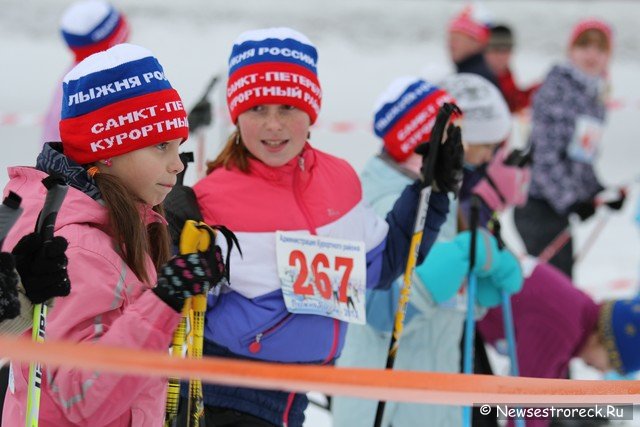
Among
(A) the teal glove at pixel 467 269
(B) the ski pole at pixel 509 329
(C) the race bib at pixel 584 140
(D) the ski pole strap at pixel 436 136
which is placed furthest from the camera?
(C) the race bib at pixel 584 140

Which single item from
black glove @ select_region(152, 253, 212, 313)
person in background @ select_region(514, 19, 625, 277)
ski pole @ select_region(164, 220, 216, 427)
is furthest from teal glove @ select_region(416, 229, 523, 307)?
person in background @ select_region(514, 19, 625, 277)

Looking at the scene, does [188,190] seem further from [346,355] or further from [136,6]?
[136,6]

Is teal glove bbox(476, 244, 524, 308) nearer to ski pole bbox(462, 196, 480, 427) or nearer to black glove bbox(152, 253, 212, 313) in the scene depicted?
ski pole bbox(462, 196, 480, 427)

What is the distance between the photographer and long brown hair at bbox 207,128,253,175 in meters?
3.28

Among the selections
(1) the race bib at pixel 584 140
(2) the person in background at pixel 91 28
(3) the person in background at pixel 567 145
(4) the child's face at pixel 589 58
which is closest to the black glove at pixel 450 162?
(2) the person in background at pixel 91 28

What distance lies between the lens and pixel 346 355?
4.03 meters

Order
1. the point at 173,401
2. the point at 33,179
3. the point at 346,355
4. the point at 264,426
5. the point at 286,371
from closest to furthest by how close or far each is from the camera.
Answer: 1. the point at 286,371
2. the point at 33,179
3. the point at 173,401
4. the point at 264,426
5. the point at 346,355

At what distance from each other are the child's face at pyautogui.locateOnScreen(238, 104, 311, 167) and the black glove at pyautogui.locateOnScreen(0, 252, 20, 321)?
3.89ft

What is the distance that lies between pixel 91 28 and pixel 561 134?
309 centimetres

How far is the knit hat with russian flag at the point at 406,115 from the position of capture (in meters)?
4.07

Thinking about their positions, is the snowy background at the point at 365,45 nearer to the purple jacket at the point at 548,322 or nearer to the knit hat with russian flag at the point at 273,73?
the purple jacket at the point at 548,322

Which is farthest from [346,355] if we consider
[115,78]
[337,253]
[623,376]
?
[115,78]

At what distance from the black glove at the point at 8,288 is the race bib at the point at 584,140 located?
564 centimetres

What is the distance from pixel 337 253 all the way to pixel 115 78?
894 mm
